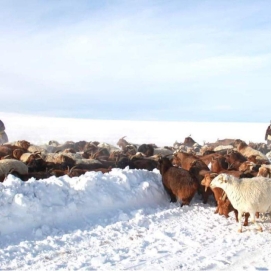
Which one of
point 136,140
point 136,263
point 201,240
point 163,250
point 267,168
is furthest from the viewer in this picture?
point 136,140

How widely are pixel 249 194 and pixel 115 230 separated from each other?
2531mm

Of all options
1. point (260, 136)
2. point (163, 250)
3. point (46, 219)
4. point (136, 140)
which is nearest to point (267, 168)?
point (163, 250)

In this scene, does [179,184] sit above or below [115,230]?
above

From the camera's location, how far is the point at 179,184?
10039mm

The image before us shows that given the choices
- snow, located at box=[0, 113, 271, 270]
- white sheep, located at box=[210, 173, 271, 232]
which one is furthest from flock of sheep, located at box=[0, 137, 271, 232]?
snow, located at box=[0, 113, 271, 270]

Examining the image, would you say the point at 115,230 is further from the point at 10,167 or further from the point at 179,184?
the point at 10,167

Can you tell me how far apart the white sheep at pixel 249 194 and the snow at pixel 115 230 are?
374 mm

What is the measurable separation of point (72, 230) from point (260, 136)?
146 ft

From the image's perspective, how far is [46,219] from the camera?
7.70 metres

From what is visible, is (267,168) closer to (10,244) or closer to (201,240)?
(201,240)

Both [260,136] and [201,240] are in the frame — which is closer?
[201,240]

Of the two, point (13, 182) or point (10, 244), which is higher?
point (13, 182)

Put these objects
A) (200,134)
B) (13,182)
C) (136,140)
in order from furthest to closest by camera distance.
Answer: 1. (200,134)
2. (136,140)
3. (13,182)

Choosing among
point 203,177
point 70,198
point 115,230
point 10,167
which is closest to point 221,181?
point 203,177
